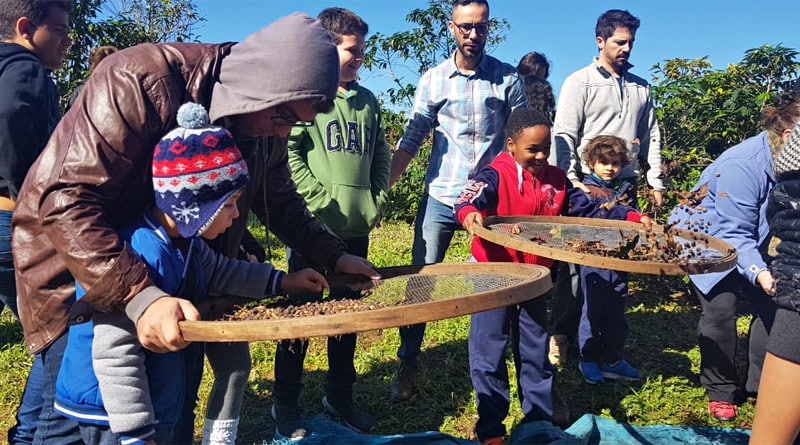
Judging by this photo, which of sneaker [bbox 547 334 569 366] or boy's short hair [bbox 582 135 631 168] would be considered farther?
sneaker [bbox 547 334 569 366]

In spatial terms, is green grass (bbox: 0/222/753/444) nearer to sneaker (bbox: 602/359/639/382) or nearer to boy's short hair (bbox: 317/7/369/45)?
sneaker (bbox: 602/359/639/382)

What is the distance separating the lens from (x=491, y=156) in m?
4.08

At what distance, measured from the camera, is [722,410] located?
3764 mm

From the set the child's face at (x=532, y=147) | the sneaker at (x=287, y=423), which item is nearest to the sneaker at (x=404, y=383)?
the sneaker at (x=287, y=423)

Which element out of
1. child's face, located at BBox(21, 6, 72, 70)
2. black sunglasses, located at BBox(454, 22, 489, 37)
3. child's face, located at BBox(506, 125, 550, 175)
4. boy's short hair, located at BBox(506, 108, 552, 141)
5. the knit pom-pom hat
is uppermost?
black sunglasses, located at BBox(454, 22, 489, 37)

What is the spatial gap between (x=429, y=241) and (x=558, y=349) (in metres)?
1.40

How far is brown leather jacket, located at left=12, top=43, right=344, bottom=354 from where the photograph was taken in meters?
1.69

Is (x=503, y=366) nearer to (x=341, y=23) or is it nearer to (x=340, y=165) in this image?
(x=340, y=165)

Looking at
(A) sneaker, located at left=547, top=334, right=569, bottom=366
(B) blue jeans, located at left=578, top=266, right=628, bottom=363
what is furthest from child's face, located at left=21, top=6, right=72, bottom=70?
(A) sneaker, located at left=547, top=334, right=569, bottom=366

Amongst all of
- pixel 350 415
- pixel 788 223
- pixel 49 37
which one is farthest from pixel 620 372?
pixel 49 37

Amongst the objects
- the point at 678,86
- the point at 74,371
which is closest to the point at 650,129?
the point at 678,86

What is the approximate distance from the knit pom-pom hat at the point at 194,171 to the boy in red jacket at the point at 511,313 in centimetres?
147

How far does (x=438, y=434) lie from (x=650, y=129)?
9.21 ft

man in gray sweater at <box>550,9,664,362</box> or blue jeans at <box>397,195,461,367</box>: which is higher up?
man in gray sweater at <box>550,9,664,362</box>
